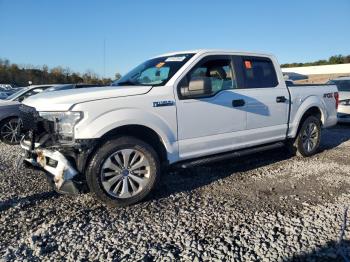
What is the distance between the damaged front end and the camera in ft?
12.4

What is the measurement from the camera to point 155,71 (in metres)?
4.96

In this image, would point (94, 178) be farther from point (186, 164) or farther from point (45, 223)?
point (186, 164)

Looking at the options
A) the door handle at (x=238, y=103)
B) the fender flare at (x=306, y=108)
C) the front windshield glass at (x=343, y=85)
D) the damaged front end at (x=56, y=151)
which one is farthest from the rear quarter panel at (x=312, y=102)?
the front windshield glass at (x=343, y=85)

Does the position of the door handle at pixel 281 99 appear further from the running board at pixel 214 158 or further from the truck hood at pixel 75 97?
the truck hood at pixel 75 97

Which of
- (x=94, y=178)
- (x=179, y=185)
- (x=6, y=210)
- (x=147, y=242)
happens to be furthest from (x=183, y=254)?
(x=6, y=210)

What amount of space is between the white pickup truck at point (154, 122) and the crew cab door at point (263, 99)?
16mm

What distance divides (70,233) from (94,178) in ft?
2.25

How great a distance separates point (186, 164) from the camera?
4543mm

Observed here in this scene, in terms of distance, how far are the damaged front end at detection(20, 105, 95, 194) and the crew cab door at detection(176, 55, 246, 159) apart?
1.30 m

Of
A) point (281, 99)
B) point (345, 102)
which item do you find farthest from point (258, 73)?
point (345, 102)

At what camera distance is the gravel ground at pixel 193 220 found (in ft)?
10.0

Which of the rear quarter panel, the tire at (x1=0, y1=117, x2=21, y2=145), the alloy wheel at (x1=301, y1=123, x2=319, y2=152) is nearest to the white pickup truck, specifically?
the rear quarter panel

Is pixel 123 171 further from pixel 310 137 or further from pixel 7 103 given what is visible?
pixel 7 103

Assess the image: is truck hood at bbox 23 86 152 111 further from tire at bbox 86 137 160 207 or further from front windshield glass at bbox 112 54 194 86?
tire at bbox 86 137 160 207
